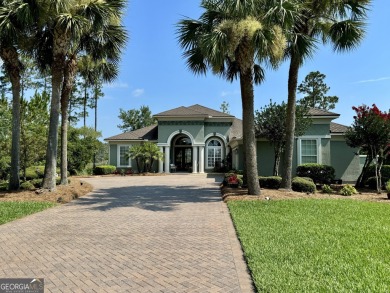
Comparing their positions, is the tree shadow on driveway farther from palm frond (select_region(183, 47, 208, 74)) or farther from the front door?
the front door

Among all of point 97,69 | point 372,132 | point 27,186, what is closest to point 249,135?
point 372,132

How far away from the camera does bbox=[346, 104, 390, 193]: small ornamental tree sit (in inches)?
603

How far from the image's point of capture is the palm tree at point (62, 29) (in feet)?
41.1

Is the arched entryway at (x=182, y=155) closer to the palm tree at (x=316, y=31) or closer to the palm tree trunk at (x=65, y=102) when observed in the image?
the palm tree trunk at (x=65, y=102)

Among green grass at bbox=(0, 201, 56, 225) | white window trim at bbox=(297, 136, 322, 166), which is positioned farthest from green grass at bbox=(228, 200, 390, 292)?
white window trim at bbox=(297, 136, 322, 166)

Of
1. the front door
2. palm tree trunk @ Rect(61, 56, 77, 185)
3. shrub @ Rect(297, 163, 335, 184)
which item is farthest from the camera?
the front door

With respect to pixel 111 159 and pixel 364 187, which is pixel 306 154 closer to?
pixel 364 187

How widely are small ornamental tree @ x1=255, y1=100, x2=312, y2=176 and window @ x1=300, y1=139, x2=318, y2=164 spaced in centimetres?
343

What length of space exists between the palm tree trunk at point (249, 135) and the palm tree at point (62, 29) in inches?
248

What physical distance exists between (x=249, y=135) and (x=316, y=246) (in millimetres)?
7313

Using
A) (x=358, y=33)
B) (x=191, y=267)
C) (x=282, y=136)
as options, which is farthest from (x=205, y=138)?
(x=191, y=267)

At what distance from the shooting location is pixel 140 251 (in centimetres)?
626

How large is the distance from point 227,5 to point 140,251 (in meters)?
9.63

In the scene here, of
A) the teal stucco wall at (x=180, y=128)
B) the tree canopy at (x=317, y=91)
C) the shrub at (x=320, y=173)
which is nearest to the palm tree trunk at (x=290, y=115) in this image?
the shrub at (x=320, y=173)
